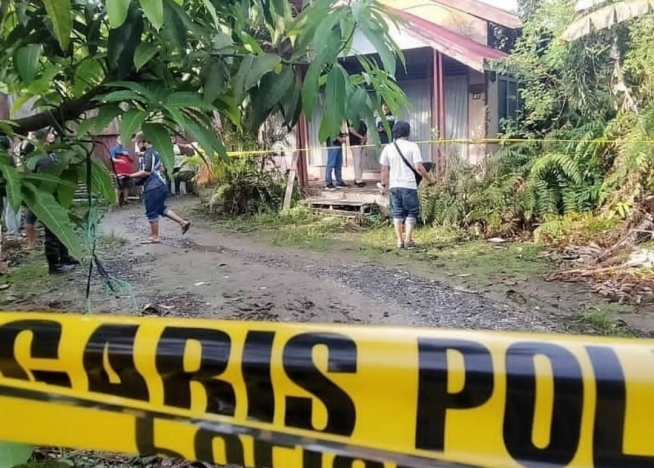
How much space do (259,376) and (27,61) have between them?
2.87 ft

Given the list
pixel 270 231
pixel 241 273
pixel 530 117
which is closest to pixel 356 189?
pixel 270 231

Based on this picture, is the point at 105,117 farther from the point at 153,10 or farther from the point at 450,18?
the point at 450,18

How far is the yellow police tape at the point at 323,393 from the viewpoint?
32.2 inches

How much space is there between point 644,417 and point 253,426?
567mm

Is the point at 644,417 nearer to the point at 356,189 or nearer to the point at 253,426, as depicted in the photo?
the point at 253,426

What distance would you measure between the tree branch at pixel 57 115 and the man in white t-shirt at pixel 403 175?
18.5 ft

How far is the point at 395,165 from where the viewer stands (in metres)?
7.23

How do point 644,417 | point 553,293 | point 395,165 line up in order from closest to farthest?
point 644,417 < point 553,293 < point 395,165

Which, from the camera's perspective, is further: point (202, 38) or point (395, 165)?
point (395, 165)

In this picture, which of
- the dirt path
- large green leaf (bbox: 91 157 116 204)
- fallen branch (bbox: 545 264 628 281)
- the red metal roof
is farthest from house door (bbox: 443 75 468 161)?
large green leaf (bbox: 91 157 116 204)

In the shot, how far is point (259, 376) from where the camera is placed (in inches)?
35.9

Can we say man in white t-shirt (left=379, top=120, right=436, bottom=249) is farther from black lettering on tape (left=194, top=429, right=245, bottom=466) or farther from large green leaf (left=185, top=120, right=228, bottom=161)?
black lettering on tape (left=194, top=429, right=245, bottom=466)

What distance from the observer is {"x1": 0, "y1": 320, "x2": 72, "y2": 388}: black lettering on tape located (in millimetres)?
980

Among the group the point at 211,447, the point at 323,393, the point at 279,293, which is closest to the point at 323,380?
the point at 323,393
